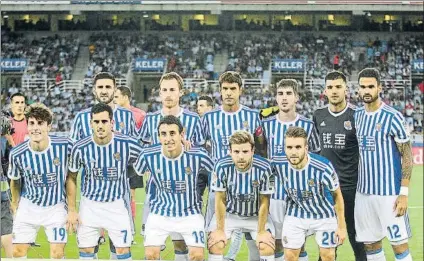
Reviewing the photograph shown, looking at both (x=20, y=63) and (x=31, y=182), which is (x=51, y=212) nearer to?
(x=31, y=182)

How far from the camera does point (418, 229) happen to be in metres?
8.67

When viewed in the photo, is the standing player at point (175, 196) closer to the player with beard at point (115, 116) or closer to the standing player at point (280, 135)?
the standing player at point (280, 135)

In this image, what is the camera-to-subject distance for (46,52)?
22.8 m

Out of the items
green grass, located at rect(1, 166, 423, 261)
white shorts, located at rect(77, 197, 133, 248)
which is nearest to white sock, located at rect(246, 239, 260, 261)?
white shorts, located at rect(77, 197, 133, 248)

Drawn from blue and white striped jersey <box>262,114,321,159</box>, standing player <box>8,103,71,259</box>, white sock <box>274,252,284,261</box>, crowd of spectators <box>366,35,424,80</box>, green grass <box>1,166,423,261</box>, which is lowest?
green grass <box>1,166,423,261</box>

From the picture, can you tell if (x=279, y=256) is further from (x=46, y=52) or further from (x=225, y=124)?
(x=46, y=52)

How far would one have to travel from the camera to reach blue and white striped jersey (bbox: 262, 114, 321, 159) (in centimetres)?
511

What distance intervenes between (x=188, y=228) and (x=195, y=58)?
18.2m

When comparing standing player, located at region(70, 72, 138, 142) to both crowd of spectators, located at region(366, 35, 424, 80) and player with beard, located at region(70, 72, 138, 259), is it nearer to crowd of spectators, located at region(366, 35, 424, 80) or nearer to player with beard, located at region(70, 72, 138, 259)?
player with beard, located at region(70, 72, 138, 259)

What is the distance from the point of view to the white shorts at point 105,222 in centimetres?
500

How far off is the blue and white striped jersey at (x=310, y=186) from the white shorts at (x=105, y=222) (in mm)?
1025

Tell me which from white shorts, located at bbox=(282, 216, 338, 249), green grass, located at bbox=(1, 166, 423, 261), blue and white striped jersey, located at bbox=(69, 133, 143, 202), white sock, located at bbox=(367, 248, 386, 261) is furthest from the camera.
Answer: green grass, located at bbox=(1, 166, 423, 261)

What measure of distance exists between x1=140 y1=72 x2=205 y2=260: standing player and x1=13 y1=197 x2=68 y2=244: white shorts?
0.59 meters

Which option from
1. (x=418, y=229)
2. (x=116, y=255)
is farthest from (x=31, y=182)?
(x=418, y=229)
